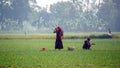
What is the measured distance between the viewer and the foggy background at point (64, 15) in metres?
94.7

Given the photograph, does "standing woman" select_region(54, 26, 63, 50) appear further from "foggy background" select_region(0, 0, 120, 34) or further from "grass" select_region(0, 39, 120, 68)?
"foggy background" select_region(0, 0, 120, 34)

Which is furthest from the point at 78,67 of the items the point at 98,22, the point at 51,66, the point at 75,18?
the point at 75,18

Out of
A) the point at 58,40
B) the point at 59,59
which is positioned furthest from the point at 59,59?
the point at 58,40

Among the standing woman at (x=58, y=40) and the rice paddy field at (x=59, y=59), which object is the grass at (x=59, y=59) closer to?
the rice paddy field at (x=59, y=59)

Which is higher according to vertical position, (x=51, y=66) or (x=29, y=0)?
(x=29, y=0)

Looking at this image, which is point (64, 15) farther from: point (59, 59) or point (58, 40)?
point (59, 59)

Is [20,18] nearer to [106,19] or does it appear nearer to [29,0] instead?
[29,0]

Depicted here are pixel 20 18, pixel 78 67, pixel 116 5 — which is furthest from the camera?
pixel 20 18

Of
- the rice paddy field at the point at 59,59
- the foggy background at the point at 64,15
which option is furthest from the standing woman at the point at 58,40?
the foggy background at the point at 64,15

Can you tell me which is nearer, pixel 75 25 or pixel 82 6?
pixel 75 25

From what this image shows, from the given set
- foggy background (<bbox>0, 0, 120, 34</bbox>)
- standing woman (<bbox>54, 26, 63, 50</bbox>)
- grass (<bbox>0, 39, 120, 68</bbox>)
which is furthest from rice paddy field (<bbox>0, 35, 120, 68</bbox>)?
foggy background (<bbox>0, 0, 120, 34</bbox>)

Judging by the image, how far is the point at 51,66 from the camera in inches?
514

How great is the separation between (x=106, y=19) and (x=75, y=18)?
37.1ft

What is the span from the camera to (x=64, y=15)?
336 ft
